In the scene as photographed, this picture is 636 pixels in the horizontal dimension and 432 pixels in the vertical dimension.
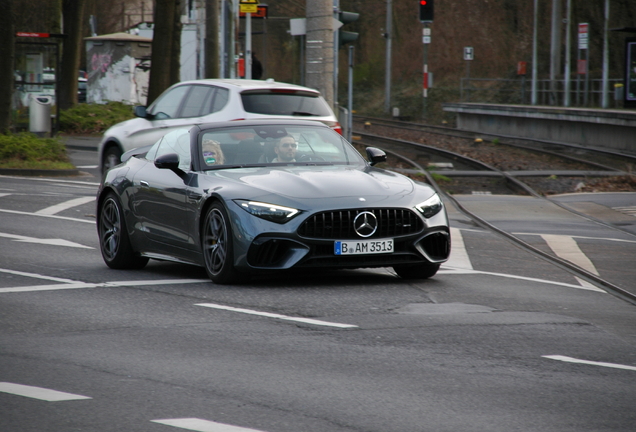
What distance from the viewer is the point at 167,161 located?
9086mm

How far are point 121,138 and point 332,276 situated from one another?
8.54 metres

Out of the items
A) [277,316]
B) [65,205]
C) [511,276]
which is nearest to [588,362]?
[277,316]

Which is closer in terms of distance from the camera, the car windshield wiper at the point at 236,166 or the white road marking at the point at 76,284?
the white road marking at the point at 76,284

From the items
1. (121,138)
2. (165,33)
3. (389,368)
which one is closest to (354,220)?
(389,368)

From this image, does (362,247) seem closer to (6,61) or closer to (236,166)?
(236,166)

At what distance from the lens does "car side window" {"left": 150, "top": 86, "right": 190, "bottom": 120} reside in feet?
52.9

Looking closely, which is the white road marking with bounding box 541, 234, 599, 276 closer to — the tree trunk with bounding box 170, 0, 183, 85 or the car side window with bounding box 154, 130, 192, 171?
the car side window with bounding box 154, 130, 192, 171

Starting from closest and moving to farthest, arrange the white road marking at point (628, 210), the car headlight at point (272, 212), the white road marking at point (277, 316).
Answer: the white road marking at point (277, 316), the car headlight at point (272, 212), the white road marking at point (628, 210)

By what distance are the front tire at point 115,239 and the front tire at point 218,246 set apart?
1.33 meters

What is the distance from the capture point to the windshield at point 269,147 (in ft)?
30.4

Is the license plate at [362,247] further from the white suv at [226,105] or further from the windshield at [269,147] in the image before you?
the white suv at [226,105]

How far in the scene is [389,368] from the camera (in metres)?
5.59

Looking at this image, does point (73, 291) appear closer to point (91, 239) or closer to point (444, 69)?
point (91, 239)

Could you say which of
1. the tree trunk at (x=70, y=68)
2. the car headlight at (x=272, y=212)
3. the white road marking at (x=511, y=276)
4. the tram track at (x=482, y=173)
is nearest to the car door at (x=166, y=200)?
the car headlight at (x=272, y=212)
